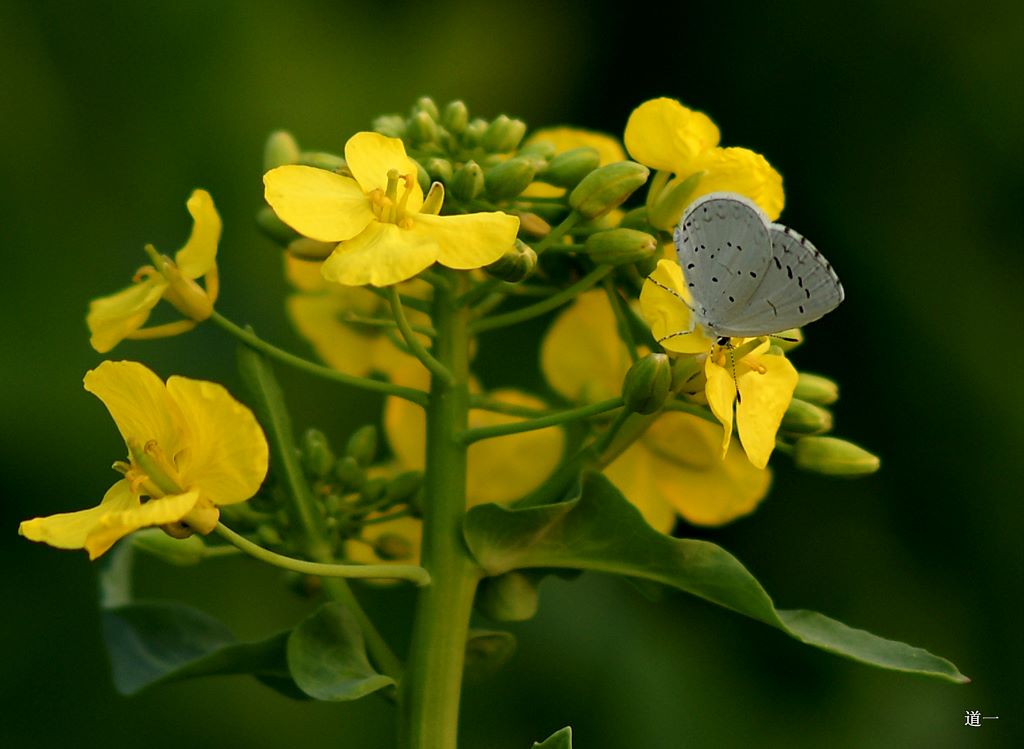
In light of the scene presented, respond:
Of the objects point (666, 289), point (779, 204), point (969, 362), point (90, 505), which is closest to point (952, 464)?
point (969, 362)

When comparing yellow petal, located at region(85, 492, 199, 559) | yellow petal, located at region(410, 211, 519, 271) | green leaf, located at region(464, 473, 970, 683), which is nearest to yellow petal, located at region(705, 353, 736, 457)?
green leaf, located at region(464, 473, 970, 683)

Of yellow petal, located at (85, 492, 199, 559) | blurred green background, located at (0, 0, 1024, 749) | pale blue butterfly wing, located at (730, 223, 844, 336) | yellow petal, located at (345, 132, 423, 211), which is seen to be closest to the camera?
yellow petal, located at (85, 492, 199, 559)

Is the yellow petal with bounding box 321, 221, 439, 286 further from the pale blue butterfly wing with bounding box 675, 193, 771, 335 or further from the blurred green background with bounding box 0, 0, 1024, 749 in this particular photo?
the blurred green background with bounding box 0, 0, 1024, 749

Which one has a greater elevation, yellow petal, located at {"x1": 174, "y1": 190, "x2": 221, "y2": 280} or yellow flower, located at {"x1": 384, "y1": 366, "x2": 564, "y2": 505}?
yellow petal, located at {"x1": 174, "y1": 190, "x2": 221, "y2": 280}

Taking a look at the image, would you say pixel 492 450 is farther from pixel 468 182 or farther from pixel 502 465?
pixel 468 182

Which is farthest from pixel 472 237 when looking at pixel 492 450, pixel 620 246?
pixel 492 450

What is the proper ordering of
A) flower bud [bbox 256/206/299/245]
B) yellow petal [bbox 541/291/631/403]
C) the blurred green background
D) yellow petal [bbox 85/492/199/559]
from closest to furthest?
yellow petal [bbox 85/492/199/559], flower bud [bbox 256/206/299/245], yellow petal [bbox 541/291/631/403], the blurred green background
